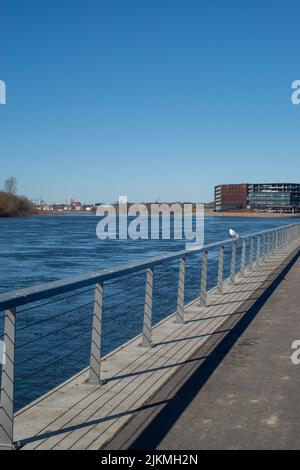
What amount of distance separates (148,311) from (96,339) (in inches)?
55.8

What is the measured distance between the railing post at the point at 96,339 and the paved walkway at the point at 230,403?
667 mm

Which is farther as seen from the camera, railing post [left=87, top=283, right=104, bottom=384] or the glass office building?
the glass office building

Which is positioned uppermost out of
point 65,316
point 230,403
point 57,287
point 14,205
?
point 14,205

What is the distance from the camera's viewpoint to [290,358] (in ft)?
19.7

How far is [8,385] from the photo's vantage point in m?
3.59

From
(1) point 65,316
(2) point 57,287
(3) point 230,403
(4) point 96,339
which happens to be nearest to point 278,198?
(1) point 65,316

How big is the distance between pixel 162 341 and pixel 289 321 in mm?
2263

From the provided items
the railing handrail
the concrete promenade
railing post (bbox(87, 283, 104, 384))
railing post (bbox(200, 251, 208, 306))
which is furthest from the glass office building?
railing post (bbox(87, 283, 104, 384))

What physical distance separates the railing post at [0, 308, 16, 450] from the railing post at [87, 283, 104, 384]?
1.44 m

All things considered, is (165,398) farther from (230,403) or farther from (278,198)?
(278,198)

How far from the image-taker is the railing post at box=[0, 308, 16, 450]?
357cm

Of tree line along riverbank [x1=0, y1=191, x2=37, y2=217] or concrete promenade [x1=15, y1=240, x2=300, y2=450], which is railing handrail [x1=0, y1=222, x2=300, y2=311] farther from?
tree line along riverbank [x1=0, y1=191, x2=37, y2=217]
